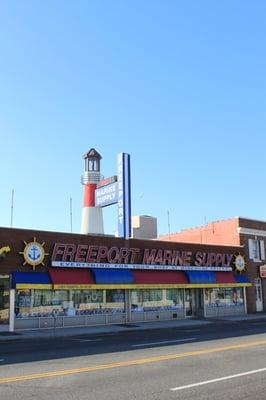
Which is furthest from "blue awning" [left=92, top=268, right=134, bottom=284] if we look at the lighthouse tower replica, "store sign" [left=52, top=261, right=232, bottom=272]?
the lighthouse tower replica

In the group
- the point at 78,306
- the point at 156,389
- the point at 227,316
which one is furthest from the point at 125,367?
the point at 227,316

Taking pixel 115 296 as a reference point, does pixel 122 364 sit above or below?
below

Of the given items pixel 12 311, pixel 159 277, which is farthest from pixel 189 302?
pixel 12 311

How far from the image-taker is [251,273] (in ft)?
139

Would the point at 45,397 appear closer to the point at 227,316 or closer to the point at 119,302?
the point at 119,302

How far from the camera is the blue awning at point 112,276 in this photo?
31312 millimetres

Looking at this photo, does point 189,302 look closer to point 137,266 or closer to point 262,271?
point 137,266

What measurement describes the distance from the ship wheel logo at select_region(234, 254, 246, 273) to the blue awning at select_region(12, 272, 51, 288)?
17.3 m

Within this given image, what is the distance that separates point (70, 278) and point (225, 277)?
14118 millimetres

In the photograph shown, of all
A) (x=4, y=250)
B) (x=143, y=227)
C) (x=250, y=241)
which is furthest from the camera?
(x=143, y=227)

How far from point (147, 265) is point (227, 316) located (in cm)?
825

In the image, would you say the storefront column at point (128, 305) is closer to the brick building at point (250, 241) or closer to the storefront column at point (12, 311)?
the storefront column at point (12, 311)

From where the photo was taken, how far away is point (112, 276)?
3209cm

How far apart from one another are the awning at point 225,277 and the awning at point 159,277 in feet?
11.8
